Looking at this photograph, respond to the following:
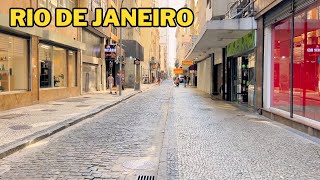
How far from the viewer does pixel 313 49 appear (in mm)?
10945

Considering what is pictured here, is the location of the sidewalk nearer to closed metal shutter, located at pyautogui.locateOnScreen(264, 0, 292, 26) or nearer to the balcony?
closed metal shutter, located at pyautogui.locateOnScreen(264, 0, 292, 26)

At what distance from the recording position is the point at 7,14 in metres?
15.5

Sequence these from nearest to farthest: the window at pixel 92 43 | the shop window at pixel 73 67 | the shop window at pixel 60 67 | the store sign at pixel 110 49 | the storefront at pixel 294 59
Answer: the storefront at pixel 294 59 → the shop window at pixel 60 67 → the shop window at pixel 73 67 → the window at pixel 92 43 → the store sign at pixel 110 49

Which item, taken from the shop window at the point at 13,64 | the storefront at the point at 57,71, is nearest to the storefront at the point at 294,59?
the shop window at the point at 13,64

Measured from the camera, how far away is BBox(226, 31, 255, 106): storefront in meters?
17.6

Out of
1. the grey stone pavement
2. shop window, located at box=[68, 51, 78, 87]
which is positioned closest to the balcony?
the grey stone pavement

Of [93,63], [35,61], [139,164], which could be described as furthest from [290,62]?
[93,63]

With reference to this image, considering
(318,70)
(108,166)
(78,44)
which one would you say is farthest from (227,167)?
(78,44)

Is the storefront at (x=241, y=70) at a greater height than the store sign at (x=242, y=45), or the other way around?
the store sign at (x=242, y=45)

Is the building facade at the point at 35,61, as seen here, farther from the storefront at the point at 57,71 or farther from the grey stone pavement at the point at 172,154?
the grey stone pavement at the point at 172,154

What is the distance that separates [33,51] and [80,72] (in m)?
9.74

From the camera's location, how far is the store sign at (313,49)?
35.0ft

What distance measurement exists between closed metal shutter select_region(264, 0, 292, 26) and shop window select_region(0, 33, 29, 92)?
11.4 m

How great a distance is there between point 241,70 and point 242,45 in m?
2.48
